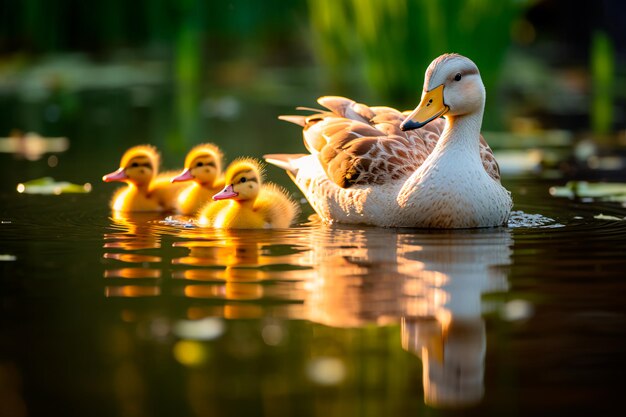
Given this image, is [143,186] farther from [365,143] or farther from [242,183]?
[365,143]

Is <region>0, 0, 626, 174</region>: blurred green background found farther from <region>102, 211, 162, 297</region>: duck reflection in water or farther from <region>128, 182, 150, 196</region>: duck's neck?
<region>102, 211, 162, 297</region>: duck reflection in water

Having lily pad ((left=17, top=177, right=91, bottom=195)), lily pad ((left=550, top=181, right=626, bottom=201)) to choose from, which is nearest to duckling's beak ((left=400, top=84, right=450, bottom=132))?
lily pad ((left=550, top=181, right=626, bottom=201))

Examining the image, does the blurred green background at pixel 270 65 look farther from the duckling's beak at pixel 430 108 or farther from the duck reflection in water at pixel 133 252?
the duckling's beak at pixel 430 108

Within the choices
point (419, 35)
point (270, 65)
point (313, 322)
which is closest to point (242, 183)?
point (313, 322)

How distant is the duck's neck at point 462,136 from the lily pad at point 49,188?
3.46 m

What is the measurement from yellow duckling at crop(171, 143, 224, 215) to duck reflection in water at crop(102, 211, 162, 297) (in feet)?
0.83

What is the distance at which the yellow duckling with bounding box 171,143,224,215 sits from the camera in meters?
8.87

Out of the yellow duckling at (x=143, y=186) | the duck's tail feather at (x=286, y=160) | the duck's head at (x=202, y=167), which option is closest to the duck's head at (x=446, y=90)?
the duck's tail feather at (x=286, y=160)

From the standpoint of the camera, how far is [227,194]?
7914mm

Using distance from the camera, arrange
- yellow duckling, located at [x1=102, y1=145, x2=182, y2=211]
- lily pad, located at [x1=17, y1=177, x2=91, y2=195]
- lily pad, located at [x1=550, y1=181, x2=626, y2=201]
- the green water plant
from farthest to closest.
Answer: the green water plant → lily pad, located at [x1=17, y1=177, x2=91, y2=195] → lily pad, located at [x1=550, y1=181, x2=626, y2=201] → yellow duckling, located at [x1=102, y1=145, x2=182, y2=211]

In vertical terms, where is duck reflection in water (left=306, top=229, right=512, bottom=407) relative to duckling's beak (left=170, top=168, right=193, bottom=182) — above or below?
below

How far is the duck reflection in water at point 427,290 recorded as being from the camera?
4.38 metres

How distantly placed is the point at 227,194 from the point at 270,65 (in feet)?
70.7

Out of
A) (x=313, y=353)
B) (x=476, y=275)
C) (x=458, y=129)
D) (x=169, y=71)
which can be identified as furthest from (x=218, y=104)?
(x=313, y=353)
